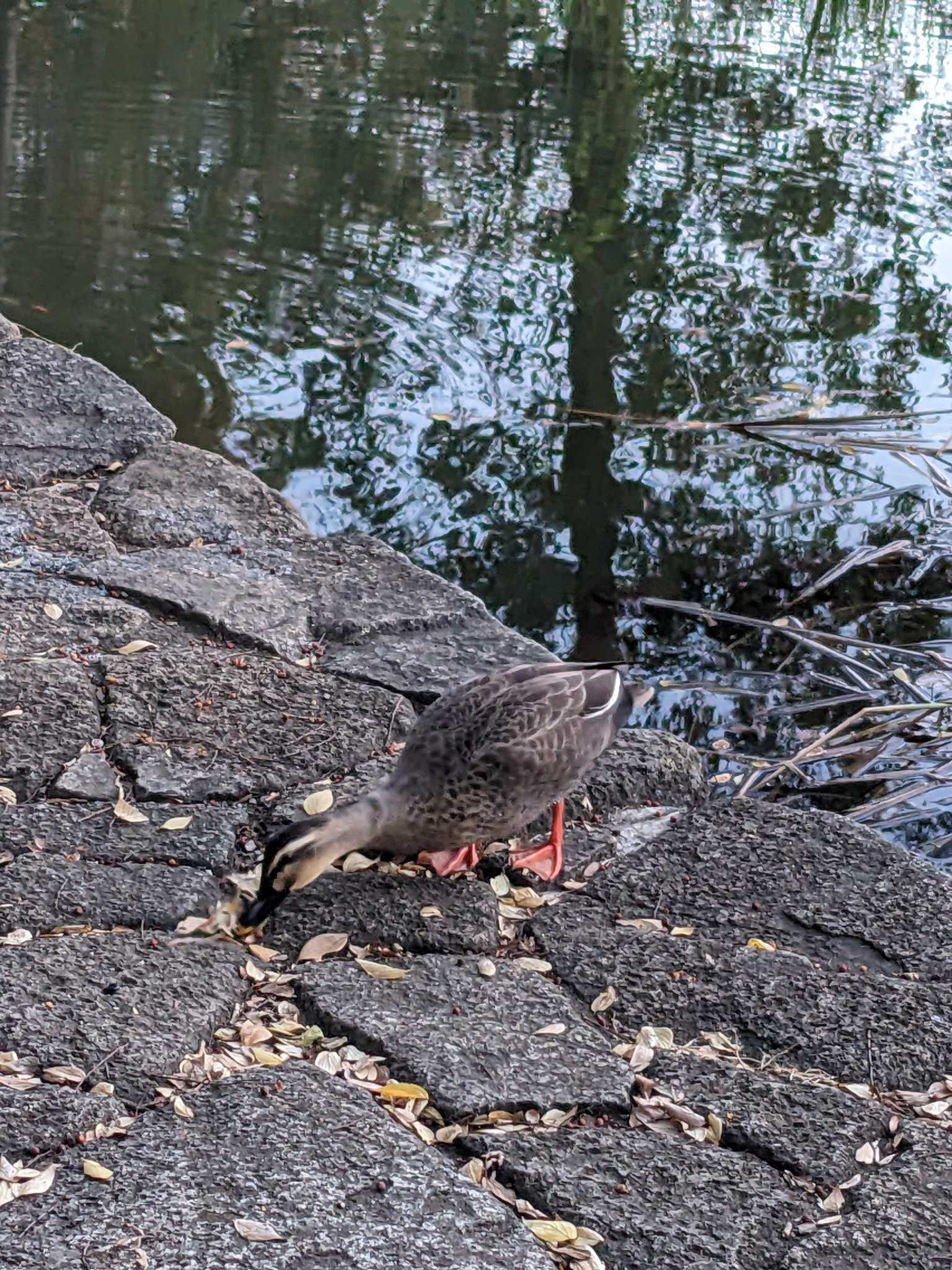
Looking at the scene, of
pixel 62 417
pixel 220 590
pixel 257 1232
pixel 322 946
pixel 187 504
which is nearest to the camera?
pixel 257 1232

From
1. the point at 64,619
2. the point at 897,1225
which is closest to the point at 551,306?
the point at 64,619

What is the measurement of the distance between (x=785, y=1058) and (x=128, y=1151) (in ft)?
4.21

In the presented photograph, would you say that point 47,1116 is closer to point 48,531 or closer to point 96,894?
point 96,894

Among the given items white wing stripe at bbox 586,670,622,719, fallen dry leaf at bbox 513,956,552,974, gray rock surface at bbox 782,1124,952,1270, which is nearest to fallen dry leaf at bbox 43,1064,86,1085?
fallen dry leaf at bbox 513,956,552,974

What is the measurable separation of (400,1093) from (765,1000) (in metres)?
0.82

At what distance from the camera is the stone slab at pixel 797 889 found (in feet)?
10.6

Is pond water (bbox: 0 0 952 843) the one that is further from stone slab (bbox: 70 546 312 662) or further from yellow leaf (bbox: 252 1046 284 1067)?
yellow leaf (bbox: 252 1046 284 1067)

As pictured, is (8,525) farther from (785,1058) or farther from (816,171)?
(816,171)

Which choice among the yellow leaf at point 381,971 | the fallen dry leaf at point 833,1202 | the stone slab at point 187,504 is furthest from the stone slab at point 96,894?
the stone slab at point 187,504

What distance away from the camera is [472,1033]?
2846mm

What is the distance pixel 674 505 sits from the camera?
614 centimetres

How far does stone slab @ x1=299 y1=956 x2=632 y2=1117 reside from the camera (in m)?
2.71

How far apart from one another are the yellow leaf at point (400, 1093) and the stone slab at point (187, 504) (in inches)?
98.7

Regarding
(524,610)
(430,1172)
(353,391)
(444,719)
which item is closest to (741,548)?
(524,610)
